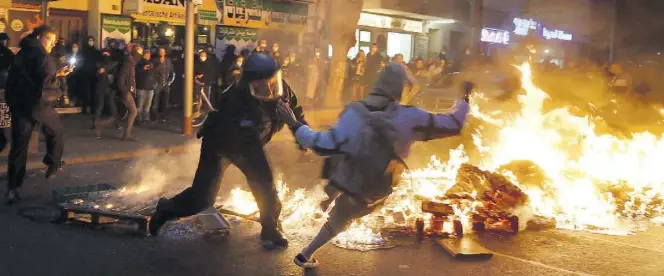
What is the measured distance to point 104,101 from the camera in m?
12.4

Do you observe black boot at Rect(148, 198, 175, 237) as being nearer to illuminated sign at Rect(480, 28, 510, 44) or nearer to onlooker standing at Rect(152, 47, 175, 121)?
onlooker standing at Rect(152, 47, 175, 121)

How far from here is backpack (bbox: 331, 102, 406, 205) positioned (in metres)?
4.74

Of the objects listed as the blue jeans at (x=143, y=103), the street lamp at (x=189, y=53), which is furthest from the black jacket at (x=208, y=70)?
the street lamp at (x=189, y=53)

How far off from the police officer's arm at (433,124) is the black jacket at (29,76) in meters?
3.97

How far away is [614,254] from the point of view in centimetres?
593

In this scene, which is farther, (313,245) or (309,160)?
(309,160)

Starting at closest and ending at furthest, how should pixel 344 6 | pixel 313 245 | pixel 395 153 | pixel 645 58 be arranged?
1. pixel 395 153
2. pixel 313 245
3. pixel 344 6
4. pixel 645 58

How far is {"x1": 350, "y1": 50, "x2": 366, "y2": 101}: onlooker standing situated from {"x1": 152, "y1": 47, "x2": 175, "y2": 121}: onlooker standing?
6159 millimetres

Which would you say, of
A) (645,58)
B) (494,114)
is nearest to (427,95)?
(494,114)

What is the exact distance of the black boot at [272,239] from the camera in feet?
18.8

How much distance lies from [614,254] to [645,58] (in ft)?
83.1

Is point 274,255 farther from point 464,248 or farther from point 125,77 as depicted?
point 125,77

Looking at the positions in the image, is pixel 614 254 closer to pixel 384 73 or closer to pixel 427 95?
pixel 384 73

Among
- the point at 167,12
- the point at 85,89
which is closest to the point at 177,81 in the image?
the point at 167,12
